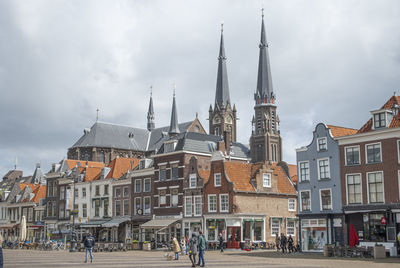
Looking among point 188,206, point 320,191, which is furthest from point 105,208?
point 320,191

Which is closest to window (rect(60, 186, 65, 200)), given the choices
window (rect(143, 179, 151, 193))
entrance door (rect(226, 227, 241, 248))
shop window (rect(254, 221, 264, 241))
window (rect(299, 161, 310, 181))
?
window (rect(143, 179, 151, 193))

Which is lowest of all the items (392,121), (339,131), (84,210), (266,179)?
(84,210)

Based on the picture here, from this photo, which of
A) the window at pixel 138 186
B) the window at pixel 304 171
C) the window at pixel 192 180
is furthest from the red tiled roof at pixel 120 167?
the window at pixel 304 171

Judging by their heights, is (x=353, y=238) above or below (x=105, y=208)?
below

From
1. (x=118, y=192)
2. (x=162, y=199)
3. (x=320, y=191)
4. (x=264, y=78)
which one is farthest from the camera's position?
(x=264, y=78)

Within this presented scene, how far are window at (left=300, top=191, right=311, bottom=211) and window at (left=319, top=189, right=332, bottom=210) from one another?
4.34ft

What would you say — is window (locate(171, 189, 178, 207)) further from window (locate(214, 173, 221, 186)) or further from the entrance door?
the entrance door

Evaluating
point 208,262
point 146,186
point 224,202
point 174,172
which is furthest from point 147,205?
point 208,262

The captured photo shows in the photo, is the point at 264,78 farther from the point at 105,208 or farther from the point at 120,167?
the point at 105,208

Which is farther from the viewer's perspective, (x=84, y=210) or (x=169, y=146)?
(x=84, y=210)

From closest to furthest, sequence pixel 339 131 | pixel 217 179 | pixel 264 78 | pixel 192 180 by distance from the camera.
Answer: pixel 339 131, pixel 217 179, pixel 192 180, pixel 264 78

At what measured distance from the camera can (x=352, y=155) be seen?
40062 mm

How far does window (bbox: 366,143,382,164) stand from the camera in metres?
38.2

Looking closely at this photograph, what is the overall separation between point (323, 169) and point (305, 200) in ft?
10.2
